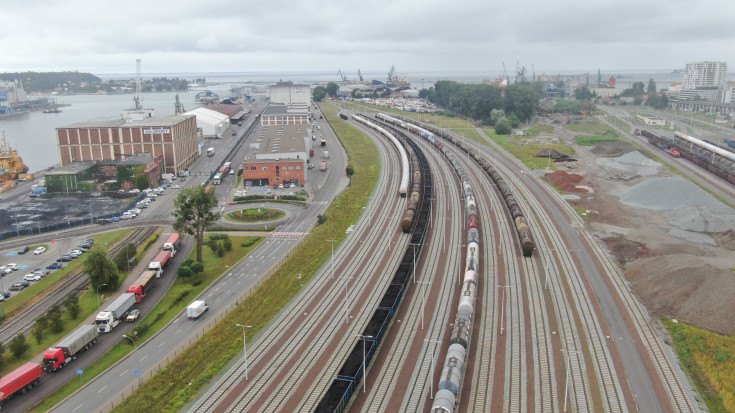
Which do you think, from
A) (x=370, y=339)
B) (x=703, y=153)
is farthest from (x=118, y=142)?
(x=703, y=153)

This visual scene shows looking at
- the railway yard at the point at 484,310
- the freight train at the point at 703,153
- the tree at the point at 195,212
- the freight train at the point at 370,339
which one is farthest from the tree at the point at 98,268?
the freight train at the point at 703,153

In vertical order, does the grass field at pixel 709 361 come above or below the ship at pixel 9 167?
below

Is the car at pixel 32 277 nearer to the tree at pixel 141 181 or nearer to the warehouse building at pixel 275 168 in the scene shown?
the tree at pixel 141 181

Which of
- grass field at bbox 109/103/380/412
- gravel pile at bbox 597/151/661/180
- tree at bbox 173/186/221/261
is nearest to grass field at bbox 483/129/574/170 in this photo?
gravel pile at bbox 597/151/661/180

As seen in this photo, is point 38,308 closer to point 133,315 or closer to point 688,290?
point 133,315

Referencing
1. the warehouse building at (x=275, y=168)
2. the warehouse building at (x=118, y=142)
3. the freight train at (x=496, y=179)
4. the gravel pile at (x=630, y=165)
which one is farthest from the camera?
the warehouse building at (x=118, y=142)

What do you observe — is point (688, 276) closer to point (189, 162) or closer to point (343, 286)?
point (343, 286)

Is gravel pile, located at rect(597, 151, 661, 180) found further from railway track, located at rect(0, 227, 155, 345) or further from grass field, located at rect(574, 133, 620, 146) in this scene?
railway track, located at rect(0, 227, 155, 345)
